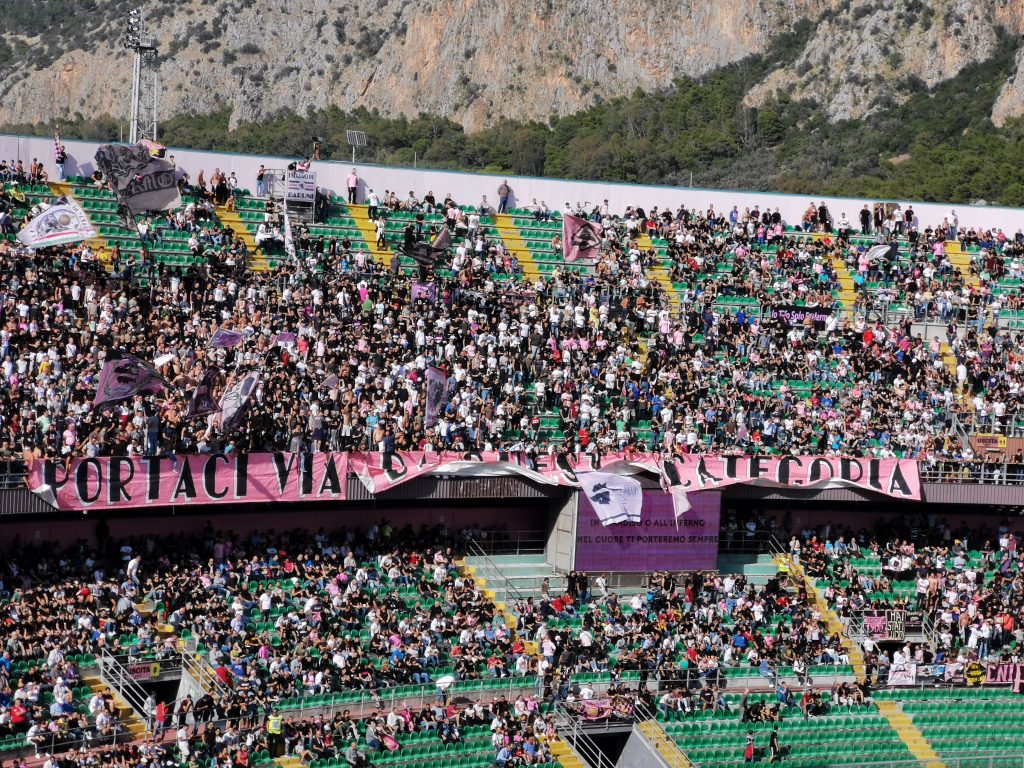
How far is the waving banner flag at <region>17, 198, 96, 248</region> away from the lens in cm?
3962

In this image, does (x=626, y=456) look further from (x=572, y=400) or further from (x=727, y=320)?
(x=727, y=320)

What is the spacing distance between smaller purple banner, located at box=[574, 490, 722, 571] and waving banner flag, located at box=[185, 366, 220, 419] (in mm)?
9476

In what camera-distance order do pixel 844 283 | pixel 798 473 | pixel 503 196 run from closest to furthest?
1. pixel 798 473
2. pixel 844 283
3. pixel 503 196

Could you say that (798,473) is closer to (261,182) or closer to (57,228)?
(261,182)

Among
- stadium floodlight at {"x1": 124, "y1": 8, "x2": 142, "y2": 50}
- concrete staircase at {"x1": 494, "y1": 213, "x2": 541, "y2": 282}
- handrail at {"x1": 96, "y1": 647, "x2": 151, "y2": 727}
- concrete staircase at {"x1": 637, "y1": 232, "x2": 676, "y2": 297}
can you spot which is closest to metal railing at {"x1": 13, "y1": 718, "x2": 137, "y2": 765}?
handrail at {"x1": 96, "y1": 647, "x2": 151, "y2": 727}

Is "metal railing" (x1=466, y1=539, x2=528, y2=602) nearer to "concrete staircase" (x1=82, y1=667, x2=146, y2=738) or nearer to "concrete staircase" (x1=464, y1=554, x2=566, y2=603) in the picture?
Answer: "concrete staircase" (x1=464, y1=554, x2=566, y2=603)

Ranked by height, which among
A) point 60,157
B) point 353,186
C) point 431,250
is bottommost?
point 431,250

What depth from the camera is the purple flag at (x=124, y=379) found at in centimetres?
3484

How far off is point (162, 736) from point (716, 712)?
488 inches

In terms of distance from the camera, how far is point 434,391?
129 feet

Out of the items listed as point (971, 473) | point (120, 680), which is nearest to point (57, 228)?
point (120, 680)

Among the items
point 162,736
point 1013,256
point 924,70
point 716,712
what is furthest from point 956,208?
point 924,70

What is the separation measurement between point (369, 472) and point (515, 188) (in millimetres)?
16198

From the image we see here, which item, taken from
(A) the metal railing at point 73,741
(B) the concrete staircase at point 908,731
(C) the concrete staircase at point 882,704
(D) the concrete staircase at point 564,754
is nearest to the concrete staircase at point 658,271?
(C) the concrete staircase at point 882,704
